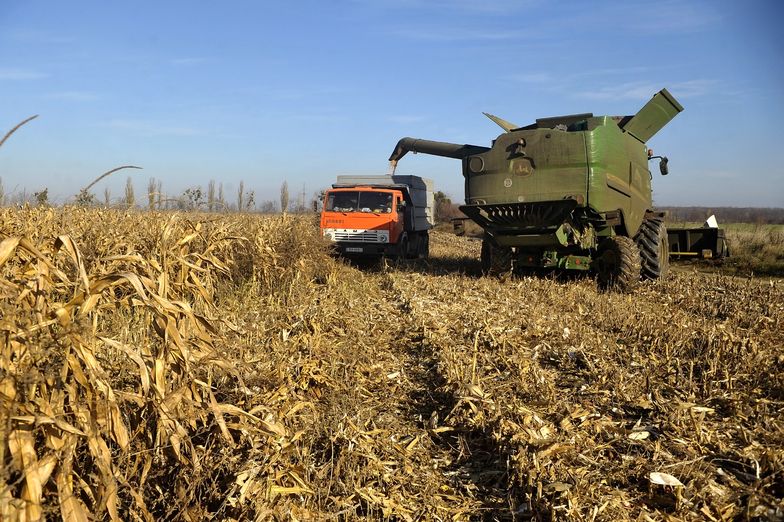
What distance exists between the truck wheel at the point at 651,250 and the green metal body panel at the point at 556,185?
304mm

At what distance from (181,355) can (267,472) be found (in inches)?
35.4

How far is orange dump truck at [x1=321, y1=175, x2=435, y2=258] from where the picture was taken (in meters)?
15.3

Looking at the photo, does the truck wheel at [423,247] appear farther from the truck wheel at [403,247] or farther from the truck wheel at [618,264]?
the truck wheel at [618,264]

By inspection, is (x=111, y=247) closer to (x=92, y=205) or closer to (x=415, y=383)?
(x=92, y=205)

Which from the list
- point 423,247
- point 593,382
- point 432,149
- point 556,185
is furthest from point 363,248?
point 593,382

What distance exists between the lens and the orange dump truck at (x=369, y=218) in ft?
50.2

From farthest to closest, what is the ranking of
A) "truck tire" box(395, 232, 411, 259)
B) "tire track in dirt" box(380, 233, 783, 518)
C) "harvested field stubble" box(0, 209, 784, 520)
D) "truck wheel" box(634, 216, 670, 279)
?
"truck tire" box(395, 232, 411, 259) < "truck wheel" box(634, 216, 670, 279) < "tire track in dirt" box(380, 233, 783, 518) < "harvested field stubble" box(0, 209, 784, 520)

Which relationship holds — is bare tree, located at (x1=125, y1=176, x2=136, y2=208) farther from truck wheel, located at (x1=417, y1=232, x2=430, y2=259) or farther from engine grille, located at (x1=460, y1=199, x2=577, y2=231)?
truck wheel, located at (x1=417, y1=232, x2=430, y2=259)

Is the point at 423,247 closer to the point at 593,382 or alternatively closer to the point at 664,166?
the point at 664,166

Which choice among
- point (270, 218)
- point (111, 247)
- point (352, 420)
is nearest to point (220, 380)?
point (352, 420)

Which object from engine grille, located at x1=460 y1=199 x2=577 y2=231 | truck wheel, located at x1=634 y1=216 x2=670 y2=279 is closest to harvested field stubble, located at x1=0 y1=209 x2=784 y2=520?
engine grille, located at x1=460 y1=199 x2=577 y2=231

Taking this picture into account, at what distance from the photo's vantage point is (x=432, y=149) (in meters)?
15.1

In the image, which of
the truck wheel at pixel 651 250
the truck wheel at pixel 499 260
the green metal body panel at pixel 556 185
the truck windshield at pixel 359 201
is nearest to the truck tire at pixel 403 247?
the truck windshield at pixel 359 201

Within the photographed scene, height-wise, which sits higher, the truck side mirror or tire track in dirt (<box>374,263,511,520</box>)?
the truck side mirror
